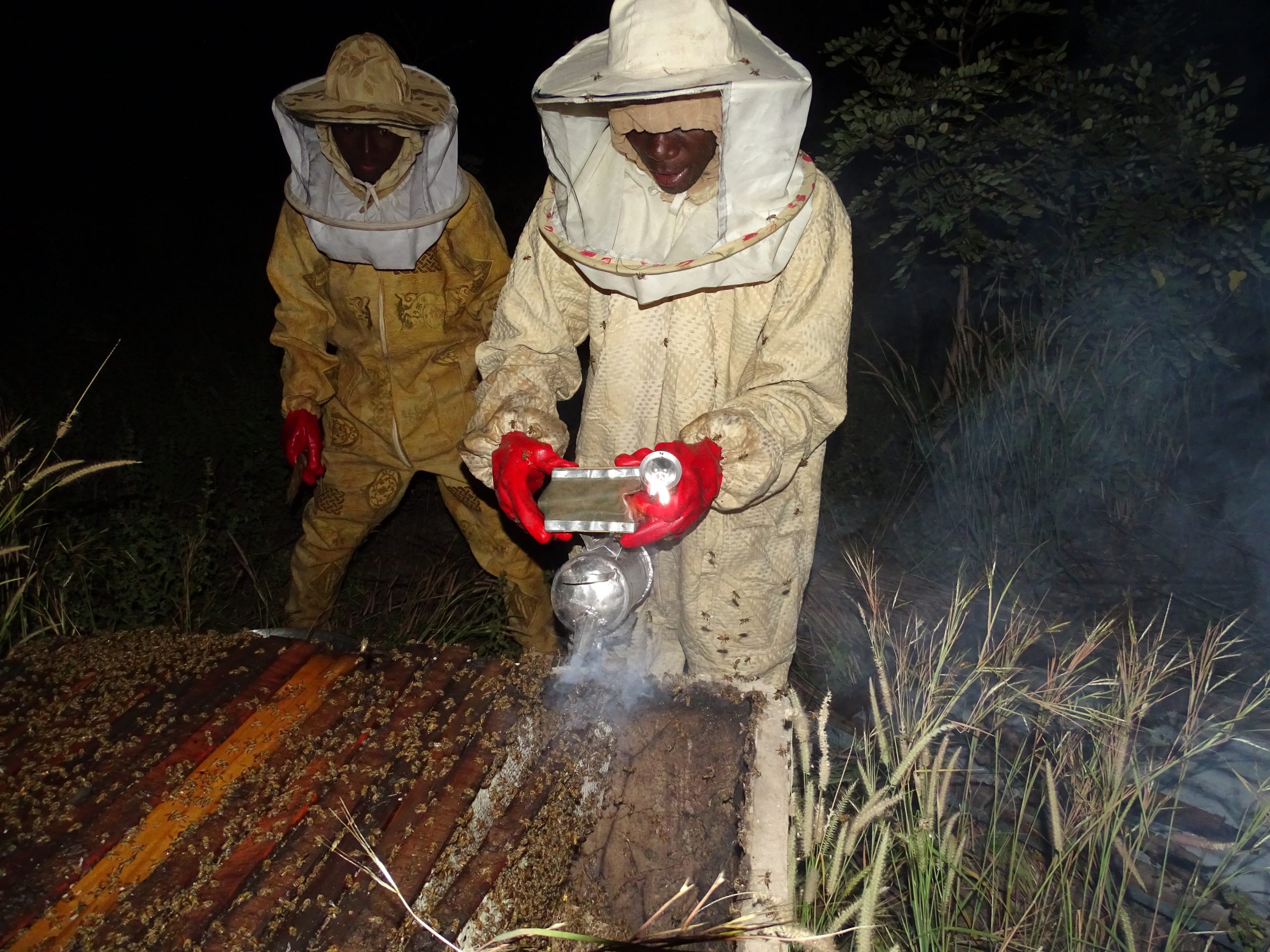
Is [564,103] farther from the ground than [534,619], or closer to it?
farther from the ground

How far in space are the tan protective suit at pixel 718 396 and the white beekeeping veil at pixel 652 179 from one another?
0.44 feet

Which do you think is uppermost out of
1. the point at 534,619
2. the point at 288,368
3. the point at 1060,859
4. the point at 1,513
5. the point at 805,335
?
the point at 805,335

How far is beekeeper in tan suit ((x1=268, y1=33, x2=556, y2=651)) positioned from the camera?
3.08 m

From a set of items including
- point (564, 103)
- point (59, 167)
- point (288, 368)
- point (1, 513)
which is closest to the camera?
point (564, 103)

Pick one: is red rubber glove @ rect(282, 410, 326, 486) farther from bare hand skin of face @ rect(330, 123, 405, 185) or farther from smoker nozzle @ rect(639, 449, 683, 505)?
smoker nozzle @ rect(639, 449, 683, 505)

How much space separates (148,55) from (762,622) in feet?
31.7

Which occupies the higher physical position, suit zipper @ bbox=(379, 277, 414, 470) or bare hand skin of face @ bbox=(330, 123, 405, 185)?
bare hand skin of face @ bbox=(330, 123, 405, 185)

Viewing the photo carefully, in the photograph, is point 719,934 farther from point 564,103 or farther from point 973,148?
point 973,148

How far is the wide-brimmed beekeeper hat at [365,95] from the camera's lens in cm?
299

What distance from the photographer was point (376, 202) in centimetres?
311

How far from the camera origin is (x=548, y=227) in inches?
88.0

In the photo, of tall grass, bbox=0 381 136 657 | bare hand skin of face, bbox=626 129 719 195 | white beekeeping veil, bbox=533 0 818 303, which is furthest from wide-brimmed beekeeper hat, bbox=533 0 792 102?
tall grass, bbox=0 381 136 657

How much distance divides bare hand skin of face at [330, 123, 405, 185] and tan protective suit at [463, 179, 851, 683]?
1.04 meters

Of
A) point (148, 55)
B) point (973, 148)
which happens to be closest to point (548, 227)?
point (973, 148)
